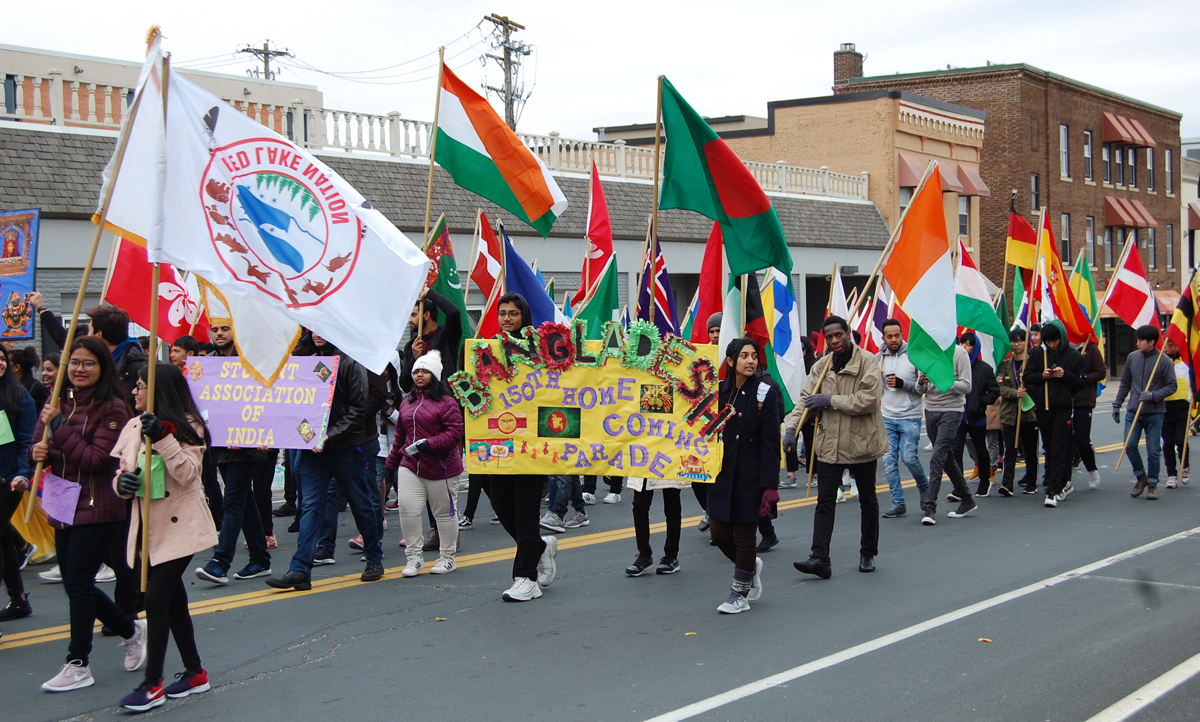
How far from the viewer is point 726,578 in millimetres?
8070

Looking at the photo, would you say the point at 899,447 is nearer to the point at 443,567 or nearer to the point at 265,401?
the point at 443,567

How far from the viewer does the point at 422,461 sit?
8.13m

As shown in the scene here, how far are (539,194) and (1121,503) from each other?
7075 millimetres

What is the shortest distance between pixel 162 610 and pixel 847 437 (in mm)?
4940

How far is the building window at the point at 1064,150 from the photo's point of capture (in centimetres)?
3991

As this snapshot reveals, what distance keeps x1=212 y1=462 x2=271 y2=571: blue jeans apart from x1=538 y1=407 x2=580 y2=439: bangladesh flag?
8.02 feet

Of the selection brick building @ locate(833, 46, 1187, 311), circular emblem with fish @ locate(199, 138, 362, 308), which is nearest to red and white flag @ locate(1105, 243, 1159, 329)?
circular emblem with fish @ locate(199, 138, 362, 308)

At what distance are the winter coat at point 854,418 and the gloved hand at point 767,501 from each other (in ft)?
4.40

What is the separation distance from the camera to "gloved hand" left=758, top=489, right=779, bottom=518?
6875mm

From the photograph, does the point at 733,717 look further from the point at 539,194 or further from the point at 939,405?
the point at 939,405

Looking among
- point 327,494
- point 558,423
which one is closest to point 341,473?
point 327,494

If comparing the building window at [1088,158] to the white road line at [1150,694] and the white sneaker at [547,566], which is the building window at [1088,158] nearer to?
the white sneaker at [547,566]

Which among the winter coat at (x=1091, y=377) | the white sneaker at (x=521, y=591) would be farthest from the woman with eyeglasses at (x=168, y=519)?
the winter coat at (x=1091, y=377)

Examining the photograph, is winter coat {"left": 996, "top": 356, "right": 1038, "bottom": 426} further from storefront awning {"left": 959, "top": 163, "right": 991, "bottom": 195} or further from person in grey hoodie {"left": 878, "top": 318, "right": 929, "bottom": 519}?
storefront awning {"left": 959, "top": 163, "right": 991, "bottom": 195}
